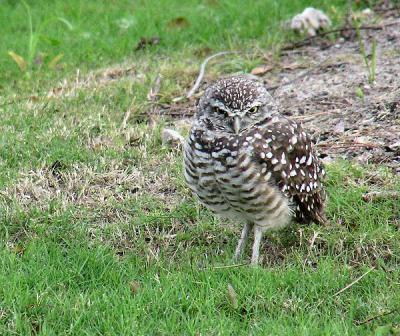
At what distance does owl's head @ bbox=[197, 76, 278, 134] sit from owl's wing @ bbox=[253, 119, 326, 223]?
0.09 metres

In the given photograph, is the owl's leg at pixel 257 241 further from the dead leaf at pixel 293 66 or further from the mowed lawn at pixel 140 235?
the dead leaf at pixel 293 66

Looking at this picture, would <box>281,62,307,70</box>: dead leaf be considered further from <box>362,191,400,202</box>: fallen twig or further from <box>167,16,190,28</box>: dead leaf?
<box>362,191,400,202</box>: fallen twig

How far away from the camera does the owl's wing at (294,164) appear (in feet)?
15.9

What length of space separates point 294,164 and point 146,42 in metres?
4.29

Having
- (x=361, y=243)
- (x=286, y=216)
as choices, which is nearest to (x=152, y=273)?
(x=286, y=216)

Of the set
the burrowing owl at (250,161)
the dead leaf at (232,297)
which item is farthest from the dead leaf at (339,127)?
the dead leaf at (232,297)

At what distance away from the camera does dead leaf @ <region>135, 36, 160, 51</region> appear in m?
8.91

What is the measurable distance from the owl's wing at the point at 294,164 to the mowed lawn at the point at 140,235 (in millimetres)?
232

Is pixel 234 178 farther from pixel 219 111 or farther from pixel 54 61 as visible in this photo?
pixel 54 61

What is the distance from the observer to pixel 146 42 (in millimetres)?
8945

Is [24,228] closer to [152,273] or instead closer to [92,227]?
[92,227]

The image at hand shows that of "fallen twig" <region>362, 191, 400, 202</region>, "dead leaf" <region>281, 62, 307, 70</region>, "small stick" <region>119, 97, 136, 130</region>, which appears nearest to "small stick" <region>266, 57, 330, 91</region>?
"dead leaf" <region>281, 62, 307, 70</region>

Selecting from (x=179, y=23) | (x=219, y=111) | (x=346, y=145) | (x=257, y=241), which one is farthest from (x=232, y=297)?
(x=179, y=23)

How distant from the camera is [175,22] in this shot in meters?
9.42
